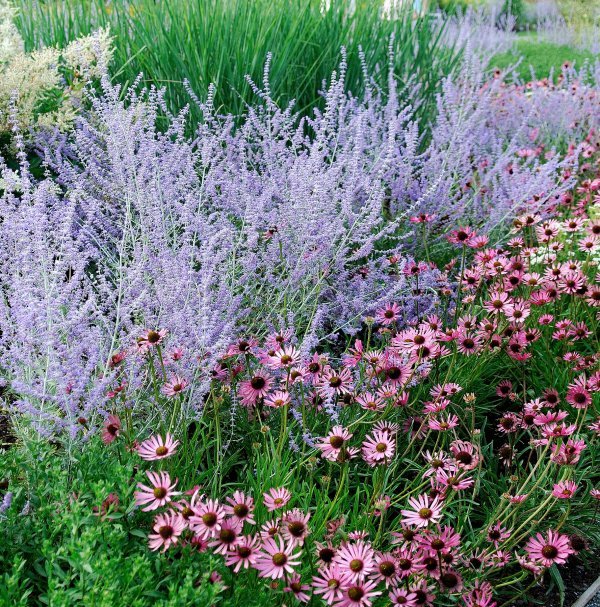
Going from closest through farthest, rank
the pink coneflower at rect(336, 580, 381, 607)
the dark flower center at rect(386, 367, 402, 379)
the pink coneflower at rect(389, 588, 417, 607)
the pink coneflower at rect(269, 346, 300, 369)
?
the pink coneflower at rect(336, 580, 381, 607) → the pink coneflower at rect(389, 588, 417, 607) → the pink coneflower at rect(269, 346, 300, 369) → the dark flower center at rect(386, 367, 402, 379)

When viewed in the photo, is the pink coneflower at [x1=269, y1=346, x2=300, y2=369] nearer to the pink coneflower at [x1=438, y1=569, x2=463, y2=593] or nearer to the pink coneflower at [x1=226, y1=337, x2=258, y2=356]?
the pink coneflower at [x1=226, y1=337, x2=258, y2=356]

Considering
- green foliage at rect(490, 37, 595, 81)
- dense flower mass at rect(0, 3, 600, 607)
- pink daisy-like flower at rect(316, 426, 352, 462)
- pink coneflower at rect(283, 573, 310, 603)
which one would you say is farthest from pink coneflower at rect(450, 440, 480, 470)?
green foliage at rect(490, 37, 595, 81)

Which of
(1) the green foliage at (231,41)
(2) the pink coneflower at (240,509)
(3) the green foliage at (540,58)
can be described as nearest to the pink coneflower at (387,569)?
(2) the pink coneflower at (240,509)

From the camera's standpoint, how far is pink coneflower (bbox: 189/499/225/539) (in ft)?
5.47

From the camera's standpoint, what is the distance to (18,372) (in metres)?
2.29

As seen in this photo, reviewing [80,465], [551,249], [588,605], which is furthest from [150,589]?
[551,249]

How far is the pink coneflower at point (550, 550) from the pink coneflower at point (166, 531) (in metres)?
0.96

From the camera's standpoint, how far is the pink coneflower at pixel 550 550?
197 centimetres

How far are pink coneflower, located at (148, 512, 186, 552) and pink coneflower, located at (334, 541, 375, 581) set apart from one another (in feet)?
1.23

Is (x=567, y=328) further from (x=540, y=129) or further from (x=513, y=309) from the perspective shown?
(x=540, y=129)

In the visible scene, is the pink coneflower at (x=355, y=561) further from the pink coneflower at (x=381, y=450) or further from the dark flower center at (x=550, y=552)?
the dark flower center at (x=550, y=552)

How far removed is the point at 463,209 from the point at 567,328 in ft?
4.82

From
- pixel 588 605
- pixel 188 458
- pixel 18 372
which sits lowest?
pixel 588 605

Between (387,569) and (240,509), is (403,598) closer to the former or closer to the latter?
(387,569)
